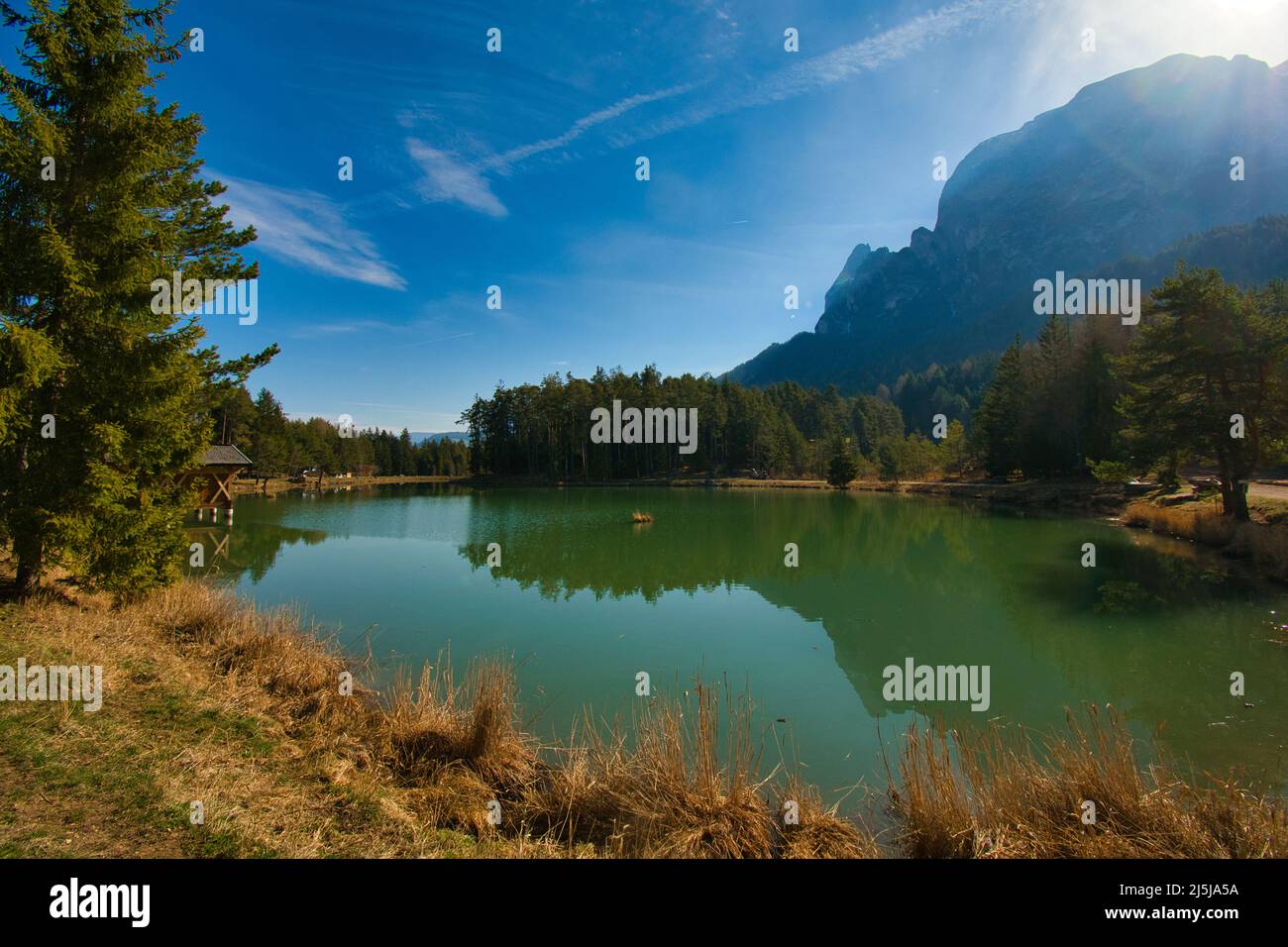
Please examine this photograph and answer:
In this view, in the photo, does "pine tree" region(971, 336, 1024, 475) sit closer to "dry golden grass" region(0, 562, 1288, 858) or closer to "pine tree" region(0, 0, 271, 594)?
"dry golden grass" region(0, 562, 1288, 858)

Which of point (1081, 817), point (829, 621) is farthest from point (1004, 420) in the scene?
point (1081, 817)

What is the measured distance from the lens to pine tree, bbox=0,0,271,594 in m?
7.54

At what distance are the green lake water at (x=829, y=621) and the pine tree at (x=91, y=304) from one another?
4270 millimetres

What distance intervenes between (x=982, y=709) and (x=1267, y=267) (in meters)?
164

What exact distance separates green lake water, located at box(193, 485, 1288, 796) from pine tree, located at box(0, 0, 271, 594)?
4.27 metres

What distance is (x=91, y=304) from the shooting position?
791 cm

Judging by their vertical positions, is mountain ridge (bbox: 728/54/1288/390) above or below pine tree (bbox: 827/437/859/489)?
above

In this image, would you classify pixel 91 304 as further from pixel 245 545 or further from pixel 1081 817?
pixel 245 545

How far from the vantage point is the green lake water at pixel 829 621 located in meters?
7.55

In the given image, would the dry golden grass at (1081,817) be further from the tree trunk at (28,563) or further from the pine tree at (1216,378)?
the pine tree at (1216,378)

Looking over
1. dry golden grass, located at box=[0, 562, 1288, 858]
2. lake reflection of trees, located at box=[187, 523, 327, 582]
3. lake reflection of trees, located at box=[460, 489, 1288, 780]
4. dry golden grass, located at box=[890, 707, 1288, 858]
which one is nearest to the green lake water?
lake reflection of trees, located at box=[460, 489, 1288, 780]

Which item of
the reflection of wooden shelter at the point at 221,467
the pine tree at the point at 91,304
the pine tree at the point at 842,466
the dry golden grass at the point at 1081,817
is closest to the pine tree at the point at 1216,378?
the dry golden grass at the point at 1081,817
